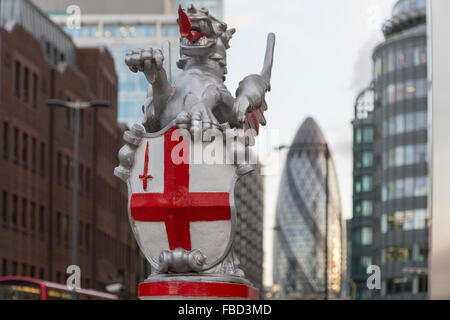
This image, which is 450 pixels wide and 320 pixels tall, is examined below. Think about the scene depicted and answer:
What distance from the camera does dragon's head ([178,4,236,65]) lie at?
23.9 feet

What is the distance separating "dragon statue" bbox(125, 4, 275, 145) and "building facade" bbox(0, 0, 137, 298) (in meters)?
47.1

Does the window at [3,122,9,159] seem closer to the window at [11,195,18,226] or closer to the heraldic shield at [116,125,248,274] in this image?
the window at [11,195,18,226]

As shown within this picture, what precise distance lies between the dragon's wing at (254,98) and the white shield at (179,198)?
1.58ft

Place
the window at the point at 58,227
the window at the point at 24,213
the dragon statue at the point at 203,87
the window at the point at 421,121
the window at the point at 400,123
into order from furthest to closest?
the window at the point at 400,123 < the window at the point at 421,121 < the window at the point at 58,227 < the window at the point at 24,213 < the dragon statue at the point at 203,87

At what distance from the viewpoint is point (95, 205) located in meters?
73.6

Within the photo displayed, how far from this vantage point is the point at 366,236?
10075cm

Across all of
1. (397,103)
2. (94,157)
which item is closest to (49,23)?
(94,157)

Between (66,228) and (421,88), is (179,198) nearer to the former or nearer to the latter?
(66,228)

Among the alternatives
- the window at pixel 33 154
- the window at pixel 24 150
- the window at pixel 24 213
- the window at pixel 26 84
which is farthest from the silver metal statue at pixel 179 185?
the window at pixel 33 154

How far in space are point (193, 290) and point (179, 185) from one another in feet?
2.15

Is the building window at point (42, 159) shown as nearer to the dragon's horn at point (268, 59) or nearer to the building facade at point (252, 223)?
the dragon's horn at point (268, 59)

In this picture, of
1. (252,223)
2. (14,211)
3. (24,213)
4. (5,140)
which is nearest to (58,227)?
(24,213)

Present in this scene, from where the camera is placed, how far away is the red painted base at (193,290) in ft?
21.6
